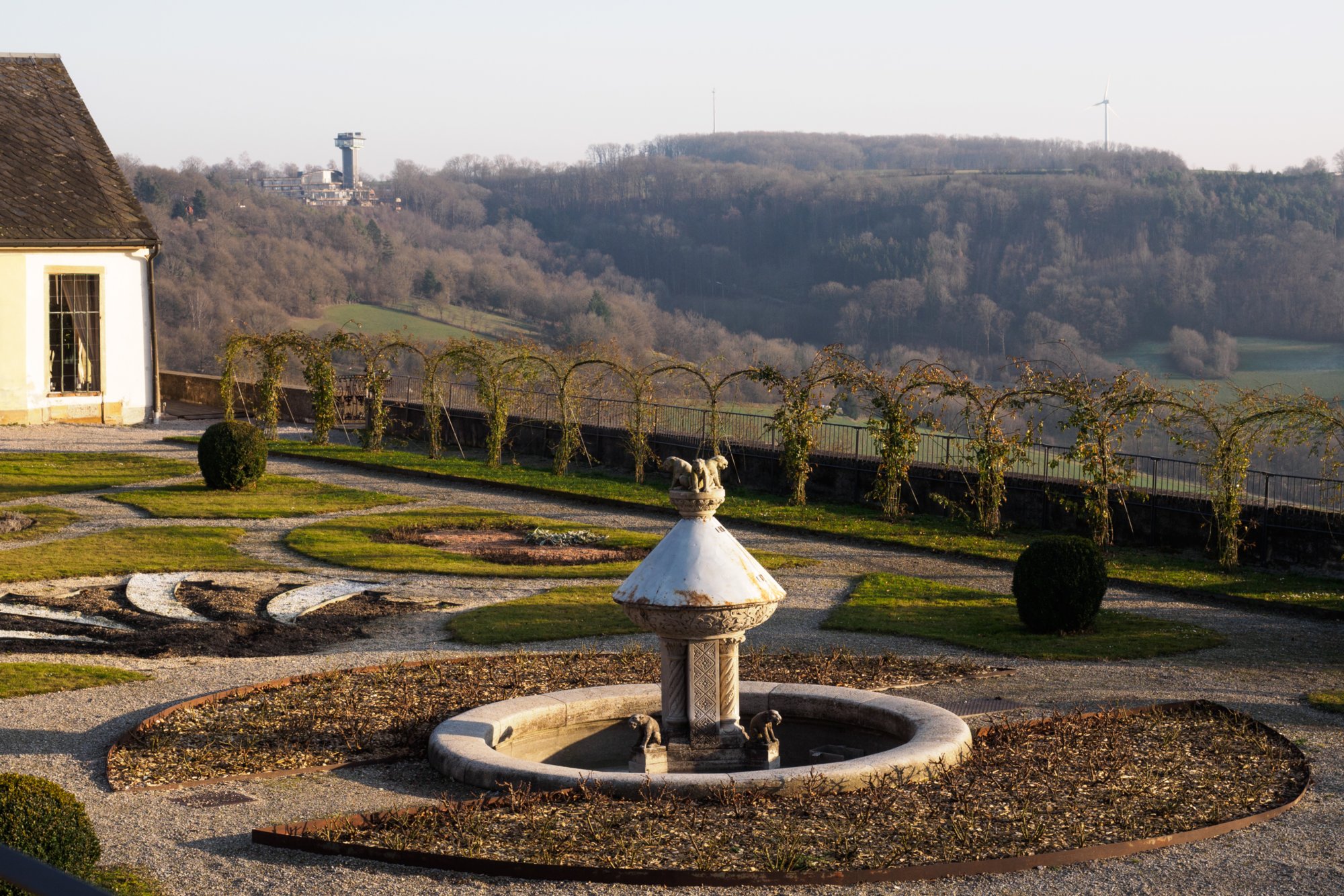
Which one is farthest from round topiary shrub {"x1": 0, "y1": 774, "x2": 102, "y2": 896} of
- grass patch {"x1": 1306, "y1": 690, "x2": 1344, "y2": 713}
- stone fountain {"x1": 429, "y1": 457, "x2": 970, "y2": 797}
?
grass patch {"x1": 1306, "y1": 690, "x2": 1344, "y2": 713}

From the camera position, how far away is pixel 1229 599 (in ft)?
54.0

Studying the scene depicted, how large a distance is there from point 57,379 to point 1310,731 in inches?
1115

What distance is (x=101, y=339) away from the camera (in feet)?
105

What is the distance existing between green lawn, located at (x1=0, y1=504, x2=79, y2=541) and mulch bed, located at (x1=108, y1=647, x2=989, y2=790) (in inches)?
372

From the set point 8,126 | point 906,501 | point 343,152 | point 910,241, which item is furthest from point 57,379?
point 343,152

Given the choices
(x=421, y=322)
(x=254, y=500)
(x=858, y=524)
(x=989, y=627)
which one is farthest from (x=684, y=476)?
(x=421, y=322)

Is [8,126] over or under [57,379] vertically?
over

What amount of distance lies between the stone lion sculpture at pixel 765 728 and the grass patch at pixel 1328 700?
4629 mm

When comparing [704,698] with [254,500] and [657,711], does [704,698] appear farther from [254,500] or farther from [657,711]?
[254,500]

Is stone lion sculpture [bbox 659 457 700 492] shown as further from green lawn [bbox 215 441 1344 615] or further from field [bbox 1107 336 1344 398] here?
field [bbox 1107 336 1344 398]

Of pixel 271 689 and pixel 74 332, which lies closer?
pixel 271 689

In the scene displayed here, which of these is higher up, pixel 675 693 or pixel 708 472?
pixel 708 472

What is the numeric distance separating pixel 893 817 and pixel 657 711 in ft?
9.30

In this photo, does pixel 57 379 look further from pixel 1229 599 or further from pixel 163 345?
pixel 1229 599
